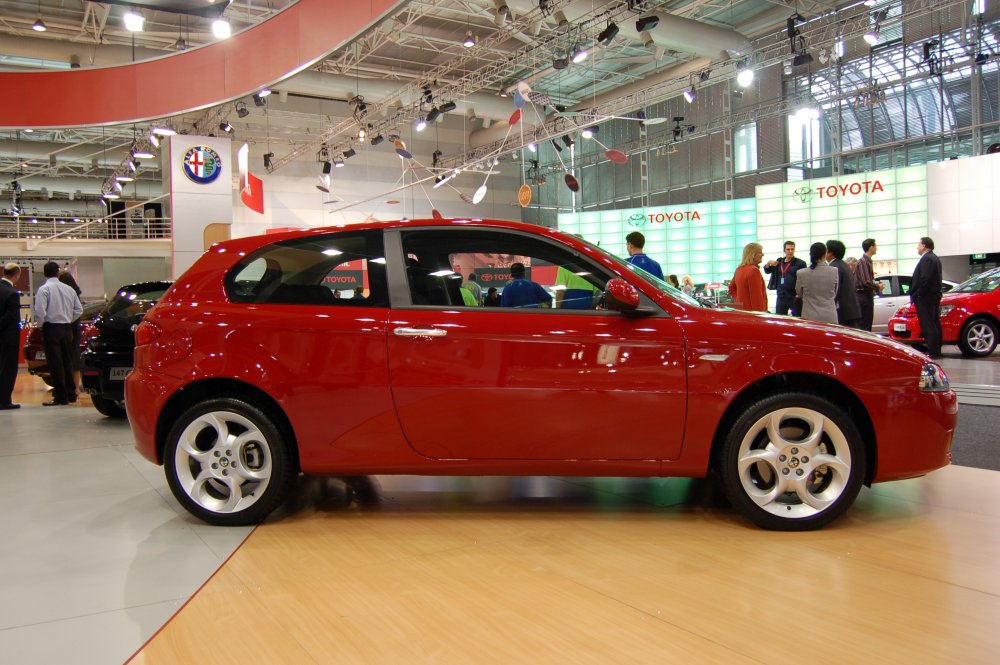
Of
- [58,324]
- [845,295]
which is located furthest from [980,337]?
[58,324]

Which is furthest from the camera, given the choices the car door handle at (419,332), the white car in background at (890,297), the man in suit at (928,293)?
the white car in background at (890,297)

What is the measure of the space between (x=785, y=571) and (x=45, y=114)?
11.6 metres

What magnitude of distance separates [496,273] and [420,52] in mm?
17737

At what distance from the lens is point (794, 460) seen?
117 inches

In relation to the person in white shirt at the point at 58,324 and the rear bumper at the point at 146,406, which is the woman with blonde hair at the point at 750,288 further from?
the person in white shirt at the point at 58,324

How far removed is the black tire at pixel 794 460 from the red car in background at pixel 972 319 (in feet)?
23.6

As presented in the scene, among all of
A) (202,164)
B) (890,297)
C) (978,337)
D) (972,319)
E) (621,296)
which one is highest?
(202,164)

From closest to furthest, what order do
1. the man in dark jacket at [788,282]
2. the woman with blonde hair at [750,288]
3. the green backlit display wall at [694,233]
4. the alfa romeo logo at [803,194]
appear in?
the woman with blonde hair at [750,288] < the man in dark jacket at [788,282] < the alfa romeo logo at [803,194] < the green backlit display wall at [694,233]

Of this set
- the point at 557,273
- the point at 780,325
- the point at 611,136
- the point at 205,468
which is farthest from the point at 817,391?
the point at 611,136

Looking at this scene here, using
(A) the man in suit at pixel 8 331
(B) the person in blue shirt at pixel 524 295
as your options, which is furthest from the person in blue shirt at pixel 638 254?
(A) the man in suit at pixel 8 331

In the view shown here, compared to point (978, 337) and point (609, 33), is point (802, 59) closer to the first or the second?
point (609, 33)

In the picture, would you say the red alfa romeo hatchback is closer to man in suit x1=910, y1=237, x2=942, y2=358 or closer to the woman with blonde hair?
the woman with blonde hair

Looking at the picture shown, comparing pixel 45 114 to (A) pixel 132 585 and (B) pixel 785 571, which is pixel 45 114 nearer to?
(A) pixel 132 585

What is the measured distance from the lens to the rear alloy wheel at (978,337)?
9031mm
